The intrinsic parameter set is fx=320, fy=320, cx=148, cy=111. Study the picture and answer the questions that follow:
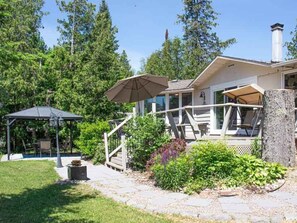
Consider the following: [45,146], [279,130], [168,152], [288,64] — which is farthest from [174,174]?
[45,146]

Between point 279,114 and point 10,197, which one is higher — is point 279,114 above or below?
above

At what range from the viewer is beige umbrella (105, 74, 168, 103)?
1088cm

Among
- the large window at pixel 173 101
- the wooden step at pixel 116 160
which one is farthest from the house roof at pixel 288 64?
the large window at pixel 173 101

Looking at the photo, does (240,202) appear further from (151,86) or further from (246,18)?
(246,18)

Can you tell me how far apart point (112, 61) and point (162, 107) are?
3762 mm

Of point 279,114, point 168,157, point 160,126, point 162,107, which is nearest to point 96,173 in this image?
point 160,126

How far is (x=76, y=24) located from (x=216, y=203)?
19.9m

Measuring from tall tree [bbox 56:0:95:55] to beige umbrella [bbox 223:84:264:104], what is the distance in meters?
13.8

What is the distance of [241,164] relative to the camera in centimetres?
696

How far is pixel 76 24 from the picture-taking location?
75.2 feet

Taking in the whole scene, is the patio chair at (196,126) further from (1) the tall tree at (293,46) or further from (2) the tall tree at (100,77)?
(1) the tall tree at (293,46)

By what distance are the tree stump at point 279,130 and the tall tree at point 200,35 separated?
23.7m

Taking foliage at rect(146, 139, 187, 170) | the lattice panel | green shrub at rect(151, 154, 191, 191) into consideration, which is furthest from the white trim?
green shrub at rect(151, 154, 191, 191)

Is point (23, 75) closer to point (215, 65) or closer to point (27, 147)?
point (27, 147)
